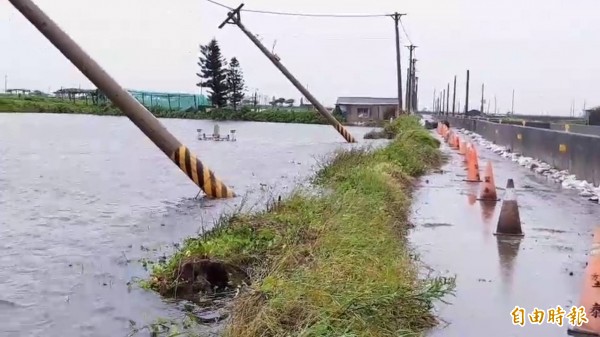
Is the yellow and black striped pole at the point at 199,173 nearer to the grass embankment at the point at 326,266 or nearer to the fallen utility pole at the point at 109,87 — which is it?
the fallen utility pole at the point at 109,87

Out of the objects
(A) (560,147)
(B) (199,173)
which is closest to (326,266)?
(B) (199,173)

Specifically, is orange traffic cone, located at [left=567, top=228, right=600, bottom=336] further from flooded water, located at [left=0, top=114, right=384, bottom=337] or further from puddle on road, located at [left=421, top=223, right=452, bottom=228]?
puddle on road, located at [left=421, top=223, right=452, bottom=228]

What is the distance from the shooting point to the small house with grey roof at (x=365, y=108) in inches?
3920

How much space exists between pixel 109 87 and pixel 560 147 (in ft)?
38.3

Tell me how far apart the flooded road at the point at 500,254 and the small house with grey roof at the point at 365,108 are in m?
84.1

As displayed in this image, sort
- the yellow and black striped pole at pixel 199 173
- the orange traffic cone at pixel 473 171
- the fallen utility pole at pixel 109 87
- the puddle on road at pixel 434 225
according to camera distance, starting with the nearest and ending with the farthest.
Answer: the puddle on road at pixel 434 225
the fallen utility pole at pixel 109 87
the yellow and black striped pole at pixel 199 173
the orange traffic cone at pixel 473 171

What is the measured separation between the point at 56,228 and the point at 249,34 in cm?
2938

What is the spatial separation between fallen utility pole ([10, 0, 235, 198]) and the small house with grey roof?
271 ft

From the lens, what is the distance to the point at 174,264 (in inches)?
332

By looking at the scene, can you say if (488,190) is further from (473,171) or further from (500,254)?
(500,254)

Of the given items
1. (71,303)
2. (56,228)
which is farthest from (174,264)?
(56,228)

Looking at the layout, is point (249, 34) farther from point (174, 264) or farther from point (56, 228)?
point (174, 264)

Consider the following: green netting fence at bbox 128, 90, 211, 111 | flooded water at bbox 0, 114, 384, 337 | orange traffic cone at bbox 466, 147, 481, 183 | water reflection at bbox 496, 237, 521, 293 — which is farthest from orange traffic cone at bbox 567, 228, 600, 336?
green netting fence at bbox 128, 90, 211, 111

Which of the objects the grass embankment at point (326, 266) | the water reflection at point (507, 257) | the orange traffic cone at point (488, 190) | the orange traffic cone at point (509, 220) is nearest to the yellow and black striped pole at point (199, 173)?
the grass embankment at point (326, 266)
